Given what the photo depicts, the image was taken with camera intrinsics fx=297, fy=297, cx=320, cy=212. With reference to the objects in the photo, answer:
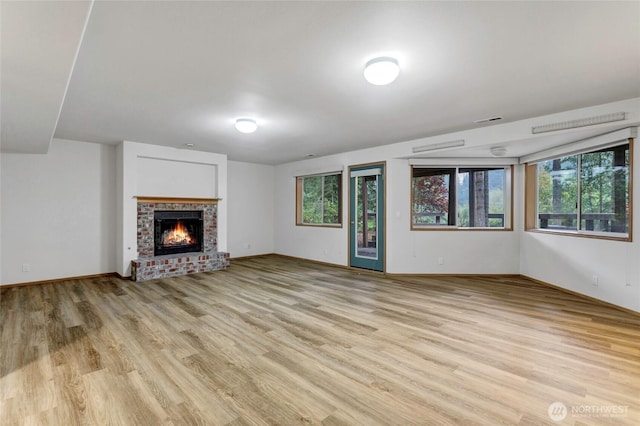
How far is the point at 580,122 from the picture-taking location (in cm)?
366

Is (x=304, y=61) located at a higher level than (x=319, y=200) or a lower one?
higher

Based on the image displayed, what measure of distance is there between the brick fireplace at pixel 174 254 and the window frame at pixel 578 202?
19.8ft

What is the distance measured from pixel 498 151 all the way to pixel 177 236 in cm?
639


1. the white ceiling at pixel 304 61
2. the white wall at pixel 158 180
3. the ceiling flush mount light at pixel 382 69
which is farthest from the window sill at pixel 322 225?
the ceiling flush mount light at pixel 382 69

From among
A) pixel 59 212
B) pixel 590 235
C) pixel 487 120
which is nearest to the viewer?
pixel 487 120

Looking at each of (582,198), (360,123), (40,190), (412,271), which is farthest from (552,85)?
(40,190)

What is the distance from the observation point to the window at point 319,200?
6965 millimetres

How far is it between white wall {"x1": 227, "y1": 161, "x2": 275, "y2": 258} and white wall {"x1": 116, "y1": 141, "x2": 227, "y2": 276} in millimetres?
751

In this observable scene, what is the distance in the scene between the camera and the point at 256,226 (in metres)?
8.08

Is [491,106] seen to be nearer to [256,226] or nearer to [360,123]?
[360,123]

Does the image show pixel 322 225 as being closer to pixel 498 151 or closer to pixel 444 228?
pixel 444 228

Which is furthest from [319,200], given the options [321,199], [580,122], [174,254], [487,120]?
[580,122]

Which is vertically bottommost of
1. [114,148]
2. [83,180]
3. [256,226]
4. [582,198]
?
[256,226]

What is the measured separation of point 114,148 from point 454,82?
6101 millimetres
